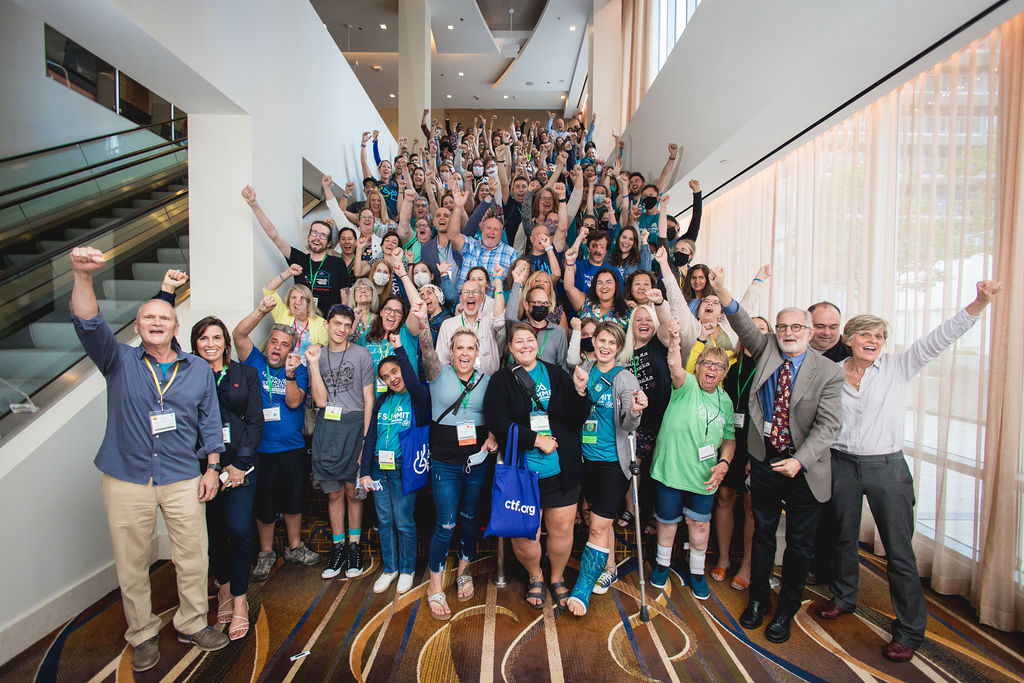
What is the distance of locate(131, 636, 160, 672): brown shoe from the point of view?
88.4 inches

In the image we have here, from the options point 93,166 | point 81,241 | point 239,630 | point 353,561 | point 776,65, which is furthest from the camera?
point 93,166

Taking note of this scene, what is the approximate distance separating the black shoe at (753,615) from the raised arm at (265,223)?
438 cm

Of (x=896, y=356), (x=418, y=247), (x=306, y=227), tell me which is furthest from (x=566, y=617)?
(x=306, y=227)

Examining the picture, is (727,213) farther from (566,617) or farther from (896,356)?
(566,617)

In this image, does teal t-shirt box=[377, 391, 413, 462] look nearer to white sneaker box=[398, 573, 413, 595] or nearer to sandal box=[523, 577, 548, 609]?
white sneaker box=[398, 573, 413, 595]

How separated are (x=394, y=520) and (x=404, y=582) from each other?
396 mm

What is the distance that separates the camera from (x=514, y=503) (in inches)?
98.5

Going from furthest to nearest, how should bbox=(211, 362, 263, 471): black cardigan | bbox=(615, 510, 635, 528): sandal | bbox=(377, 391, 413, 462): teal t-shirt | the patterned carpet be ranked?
bbox=(615, 510, 635, 528): sandal
bbox=(377, 391, 413, 462): teal t-shirt
bbox=(211, 362, 263, 471): black cardigan
the patterned carpet

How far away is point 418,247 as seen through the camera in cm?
484

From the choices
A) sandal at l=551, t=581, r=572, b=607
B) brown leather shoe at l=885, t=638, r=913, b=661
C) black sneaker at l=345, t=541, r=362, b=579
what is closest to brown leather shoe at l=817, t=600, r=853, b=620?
brown leather shoe at l=885, t=638, r=913, b=661

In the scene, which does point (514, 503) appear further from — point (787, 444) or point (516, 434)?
point (787, 444)

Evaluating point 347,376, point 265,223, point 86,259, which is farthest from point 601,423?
point 265,223

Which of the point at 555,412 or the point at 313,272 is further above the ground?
the point at 313,272

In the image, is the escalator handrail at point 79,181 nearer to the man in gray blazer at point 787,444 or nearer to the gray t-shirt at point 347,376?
the gray t-shirt at point 347,376
